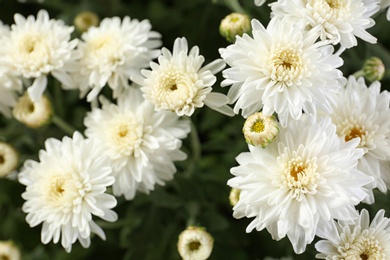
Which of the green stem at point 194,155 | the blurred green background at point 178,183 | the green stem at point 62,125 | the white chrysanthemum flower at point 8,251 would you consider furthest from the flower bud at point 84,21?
the white chrysanthemum flower at point 8,251

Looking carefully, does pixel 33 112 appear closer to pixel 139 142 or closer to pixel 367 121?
pixel 139 142

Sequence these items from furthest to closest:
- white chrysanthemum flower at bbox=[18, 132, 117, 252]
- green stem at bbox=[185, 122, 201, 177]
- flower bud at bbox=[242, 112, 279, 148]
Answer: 1. green stem at bbox=[185, 122, 201, 177]
2. white chrysanthemum flower at bbox=[18, 132, 117, 252]
3. flower bud at bbox=[242, 112, 279, 148]

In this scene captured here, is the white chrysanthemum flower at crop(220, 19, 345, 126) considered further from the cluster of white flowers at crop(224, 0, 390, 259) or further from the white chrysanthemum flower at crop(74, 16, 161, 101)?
the white chrysanthemum flower at crop(74, 16, 161, 101)

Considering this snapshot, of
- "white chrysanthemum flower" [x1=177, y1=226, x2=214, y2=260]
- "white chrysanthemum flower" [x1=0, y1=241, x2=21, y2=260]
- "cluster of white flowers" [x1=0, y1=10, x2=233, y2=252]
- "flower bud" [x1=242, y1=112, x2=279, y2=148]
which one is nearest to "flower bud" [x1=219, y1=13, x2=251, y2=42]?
"cluster of white flowers" [x1=0, y1=10, x2=233, y2=252]

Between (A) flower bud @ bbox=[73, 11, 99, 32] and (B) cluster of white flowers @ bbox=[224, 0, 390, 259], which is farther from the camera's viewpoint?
(A) flower bud @ bbox=[73, 11, 99, 32]

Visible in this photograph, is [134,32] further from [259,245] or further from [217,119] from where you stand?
[259,245]

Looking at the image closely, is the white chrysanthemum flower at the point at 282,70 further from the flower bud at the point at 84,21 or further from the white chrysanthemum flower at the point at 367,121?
the flower bud at the point at 84,21

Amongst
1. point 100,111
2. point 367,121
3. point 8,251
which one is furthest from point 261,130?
point 8,251
